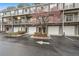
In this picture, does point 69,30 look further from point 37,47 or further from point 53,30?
point 37,47

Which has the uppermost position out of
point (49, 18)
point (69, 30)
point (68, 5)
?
point (68, 5)

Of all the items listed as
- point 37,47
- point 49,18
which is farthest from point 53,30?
point 37,47

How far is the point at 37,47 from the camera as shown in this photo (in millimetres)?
2699

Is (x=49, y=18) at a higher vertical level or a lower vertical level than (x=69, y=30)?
higher

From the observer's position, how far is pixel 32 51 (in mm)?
2684

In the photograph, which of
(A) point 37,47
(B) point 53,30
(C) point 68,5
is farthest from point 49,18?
(A) point 37,47

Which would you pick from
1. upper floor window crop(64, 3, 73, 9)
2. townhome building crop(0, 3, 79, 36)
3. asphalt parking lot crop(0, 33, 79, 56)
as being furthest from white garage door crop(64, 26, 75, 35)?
upper floor window crop(64, 3, 73, 9)

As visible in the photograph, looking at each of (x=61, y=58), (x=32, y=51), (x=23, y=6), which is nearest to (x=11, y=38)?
(x=32, y=51)

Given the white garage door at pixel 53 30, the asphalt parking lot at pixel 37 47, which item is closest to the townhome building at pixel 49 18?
the white garage door at pixel 53 30

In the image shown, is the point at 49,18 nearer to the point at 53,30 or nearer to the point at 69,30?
the point at 53,30

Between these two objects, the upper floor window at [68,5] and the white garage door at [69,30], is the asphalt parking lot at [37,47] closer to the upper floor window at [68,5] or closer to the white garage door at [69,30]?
the white garage door at [69,30]

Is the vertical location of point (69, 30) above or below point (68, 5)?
below

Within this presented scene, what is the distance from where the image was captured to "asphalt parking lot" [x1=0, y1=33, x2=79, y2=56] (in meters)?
2.66

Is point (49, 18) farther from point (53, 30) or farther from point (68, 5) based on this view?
point (68, 5)
